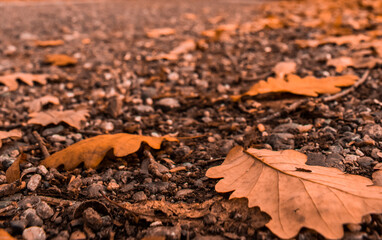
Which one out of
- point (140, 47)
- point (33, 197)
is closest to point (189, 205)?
point (33, 197)

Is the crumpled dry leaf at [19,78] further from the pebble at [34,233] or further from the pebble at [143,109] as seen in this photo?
the pebble at [34,233]

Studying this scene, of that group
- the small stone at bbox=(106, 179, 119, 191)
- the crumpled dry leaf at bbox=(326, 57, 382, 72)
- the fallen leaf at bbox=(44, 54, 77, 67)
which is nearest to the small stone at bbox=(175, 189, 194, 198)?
the small stone at bbox=(106, 179, 119, 191)

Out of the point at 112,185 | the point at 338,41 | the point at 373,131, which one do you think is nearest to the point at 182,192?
the point at 112,185

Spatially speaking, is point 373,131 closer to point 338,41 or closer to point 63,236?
point 63,236

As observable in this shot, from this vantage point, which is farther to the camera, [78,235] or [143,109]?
[143,109]

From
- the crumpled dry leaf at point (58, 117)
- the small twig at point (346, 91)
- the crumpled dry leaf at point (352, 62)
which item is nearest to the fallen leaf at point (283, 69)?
the crumpled dry leaf at point (352, 62)

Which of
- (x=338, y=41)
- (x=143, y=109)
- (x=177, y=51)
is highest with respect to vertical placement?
(x=338, y=41)

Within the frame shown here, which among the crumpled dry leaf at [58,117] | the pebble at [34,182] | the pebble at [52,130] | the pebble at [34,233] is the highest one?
the pebble at [34,233]
